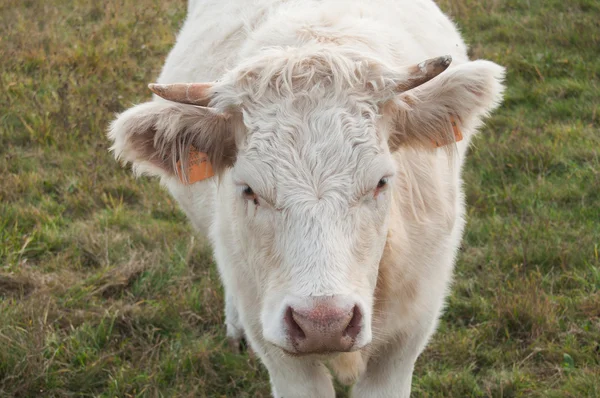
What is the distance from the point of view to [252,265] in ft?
10.2

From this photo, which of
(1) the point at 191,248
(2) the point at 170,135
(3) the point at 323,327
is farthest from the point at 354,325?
(1) the point at 191,248

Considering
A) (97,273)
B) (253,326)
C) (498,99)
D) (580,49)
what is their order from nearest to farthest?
1. (498,99)
2. (253,326)
3. (97,273)
4. (580,49)

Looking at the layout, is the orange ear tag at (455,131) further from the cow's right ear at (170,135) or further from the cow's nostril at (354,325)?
the cow's nostril at (354,325)

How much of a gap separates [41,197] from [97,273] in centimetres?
112

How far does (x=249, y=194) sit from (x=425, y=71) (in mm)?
761

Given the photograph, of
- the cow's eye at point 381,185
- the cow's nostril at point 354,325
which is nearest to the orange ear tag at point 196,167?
the cow's eye at point 381,185

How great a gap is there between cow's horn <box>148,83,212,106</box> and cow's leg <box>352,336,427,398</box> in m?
1.38

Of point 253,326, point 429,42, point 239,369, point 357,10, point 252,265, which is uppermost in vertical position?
point 357,10

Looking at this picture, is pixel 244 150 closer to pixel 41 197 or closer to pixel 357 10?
pixel 357 10

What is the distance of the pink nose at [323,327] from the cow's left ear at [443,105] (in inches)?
33.0

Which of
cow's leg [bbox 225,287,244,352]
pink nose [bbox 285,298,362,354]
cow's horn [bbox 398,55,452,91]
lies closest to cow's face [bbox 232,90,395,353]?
pink nose [bbox 285,298,362,354]

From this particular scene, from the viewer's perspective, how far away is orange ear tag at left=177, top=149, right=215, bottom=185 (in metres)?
3.13

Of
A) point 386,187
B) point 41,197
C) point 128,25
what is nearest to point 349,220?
point 386,187

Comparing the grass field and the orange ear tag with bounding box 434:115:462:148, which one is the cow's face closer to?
the orange ear tag with bounding box 434:115:462:148
